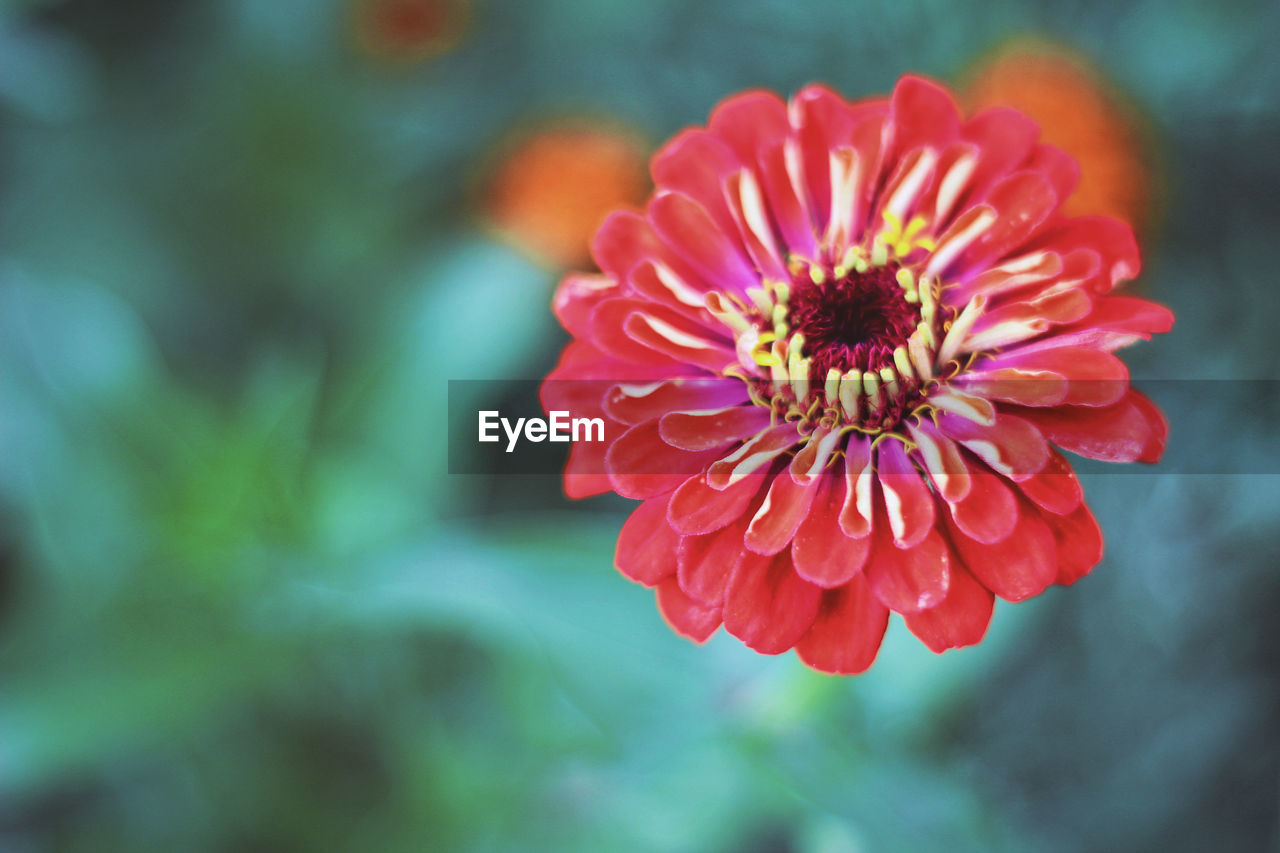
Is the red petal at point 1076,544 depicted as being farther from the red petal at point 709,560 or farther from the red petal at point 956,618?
the red petal at point 709,560

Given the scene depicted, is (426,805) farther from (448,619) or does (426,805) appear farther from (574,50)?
(574,50)

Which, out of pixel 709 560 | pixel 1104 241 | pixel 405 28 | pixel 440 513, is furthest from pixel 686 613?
pixel 405 28

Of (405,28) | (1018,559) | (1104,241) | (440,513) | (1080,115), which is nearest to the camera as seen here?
(1018,559)

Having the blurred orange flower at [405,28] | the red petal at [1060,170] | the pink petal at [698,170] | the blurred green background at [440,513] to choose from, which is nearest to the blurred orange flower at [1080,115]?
the blurred green background at [440,513]

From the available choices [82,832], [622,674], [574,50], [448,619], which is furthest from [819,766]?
[574,50]

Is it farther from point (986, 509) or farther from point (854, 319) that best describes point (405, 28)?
point (986, 509)
